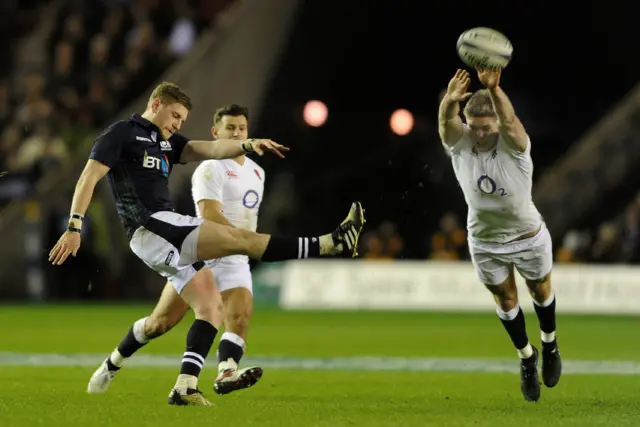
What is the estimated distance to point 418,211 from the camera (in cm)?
2758

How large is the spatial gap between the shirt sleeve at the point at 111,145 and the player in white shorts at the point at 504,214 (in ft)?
7.96

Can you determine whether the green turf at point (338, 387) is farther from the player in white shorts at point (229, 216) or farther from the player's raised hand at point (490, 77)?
the player's raised hand at point (490, 77)

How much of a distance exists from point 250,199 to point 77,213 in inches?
81.7

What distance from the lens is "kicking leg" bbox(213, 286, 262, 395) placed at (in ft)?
32.9

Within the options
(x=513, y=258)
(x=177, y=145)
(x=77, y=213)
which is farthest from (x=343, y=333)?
(x=77, y=213)

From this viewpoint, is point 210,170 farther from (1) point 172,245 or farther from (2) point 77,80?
(2) point 77,80

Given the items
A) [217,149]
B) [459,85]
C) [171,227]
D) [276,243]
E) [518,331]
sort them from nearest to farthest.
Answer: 1. [276,243]
2. [171,227]
3. [459,85]
4. [217,149]
5. [518,331]

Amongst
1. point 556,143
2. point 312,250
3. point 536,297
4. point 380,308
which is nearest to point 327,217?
point 380,308

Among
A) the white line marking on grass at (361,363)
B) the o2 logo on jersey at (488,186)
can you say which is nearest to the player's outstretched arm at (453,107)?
the o2 logo on jersey at (488,186)

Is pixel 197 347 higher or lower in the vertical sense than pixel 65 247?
lower

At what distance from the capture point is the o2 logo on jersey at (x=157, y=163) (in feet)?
32.3

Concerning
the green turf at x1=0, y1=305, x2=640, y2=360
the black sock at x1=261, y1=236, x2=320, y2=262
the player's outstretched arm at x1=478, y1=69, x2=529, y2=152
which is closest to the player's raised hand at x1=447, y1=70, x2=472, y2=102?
the player's outstretched arm at x1=478, y1=69, x2=529, y2=152

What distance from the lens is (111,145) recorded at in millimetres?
9625

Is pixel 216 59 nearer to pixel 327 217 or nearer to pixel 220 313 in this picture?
pixel 327 217
